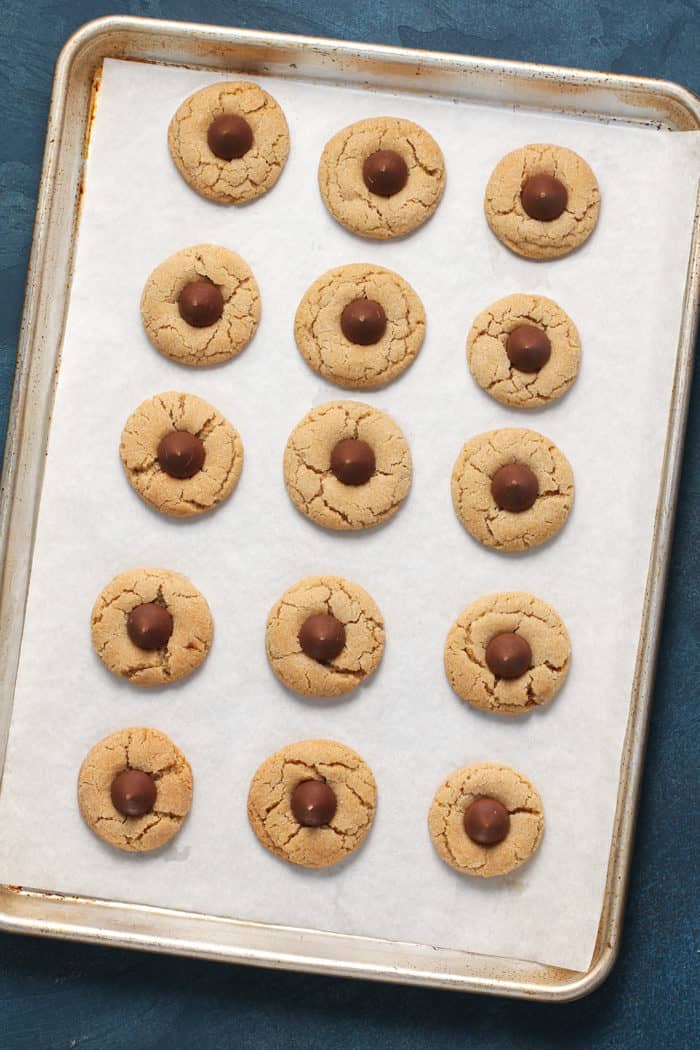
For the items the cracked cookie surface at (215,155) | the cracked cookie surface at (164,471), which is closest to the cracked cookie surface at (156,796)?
the cracked cookie surface at (164,471)

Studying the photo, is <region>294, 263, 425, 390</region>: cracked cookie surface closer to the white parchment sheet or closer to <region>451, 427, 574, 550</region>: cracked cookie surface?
the white parchment sheet

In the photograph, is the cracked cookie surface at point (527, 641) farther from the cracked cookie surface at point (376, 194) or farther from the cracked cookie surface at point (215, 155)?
the cracked cookie surface at point (215, 155)

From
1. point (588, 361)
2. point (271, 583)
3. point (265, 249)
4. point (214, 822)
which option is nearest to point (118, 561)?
point (271, 583)

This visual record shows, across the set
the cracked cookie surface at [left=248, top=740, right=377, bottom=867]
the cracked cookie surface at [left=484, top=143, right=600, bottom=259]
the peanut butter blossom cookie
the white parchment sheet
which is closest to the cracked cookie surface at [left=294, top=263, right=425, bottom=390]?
the white parchment sheet

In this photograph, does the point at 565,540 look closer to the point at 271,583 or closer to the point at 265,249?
the point at 271,583

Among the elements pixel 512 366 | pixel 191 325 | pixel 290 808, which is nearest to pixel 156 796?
pixel 290 808

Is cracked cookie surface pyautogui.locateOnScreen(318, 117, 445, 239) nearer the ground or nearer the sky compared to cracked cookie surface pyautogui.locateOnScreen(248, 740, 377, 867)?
nearer the sky

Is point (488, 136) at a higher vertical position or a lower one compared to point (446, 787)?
higher
